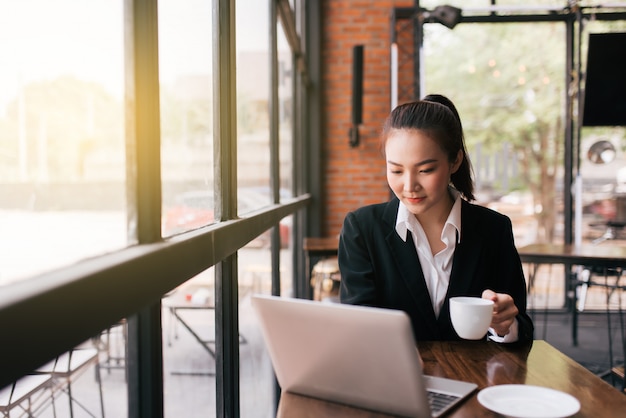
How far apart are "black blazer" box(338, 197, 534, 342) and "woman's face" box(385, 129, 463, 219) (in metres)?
0.17

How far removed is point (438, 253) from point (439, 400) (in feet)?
1.91

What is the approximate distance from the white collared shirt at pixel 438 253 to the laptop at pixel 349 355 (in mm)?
500

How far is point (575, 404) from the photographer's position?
1056mm

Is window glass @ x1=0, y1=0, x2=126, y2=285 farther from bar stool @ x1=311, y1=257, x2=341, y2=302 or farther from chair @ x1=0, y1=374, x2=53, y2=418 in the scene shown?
bar stool @ x1=311, y1=257, x2=341, y2=302

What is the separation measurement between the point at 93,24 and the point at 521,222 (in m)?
5.95

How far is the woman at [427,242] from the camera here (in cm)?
152

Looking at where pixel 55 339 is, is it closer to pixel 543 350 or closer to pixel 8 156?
pixel 8 156

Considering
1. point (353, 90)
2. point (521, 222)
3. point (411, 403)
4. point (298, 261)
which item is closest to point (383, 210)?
point (411, 403)

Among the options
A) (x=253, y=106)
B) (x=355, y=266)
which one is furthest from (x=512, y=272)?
(x=253, y=106)

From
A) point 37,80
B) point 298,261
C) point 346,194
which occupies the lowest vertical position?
point 298,261

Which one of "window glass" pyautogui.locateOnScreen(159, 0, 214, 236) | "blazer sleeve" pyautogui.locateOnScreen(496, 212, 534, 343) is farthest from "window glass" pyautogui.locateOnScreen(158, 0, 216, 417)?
"blazer sleeve" pyautogui.locateOnScreen(496, 212, 534, 343)

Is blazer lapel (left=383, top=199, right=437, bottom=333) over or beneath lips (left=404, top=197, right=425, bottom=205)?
beneath

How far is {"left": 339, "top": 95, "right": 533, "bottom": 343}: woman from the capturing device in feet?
4.98

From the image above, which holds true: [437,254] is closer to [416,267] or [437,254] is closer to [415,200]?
[416,267]
